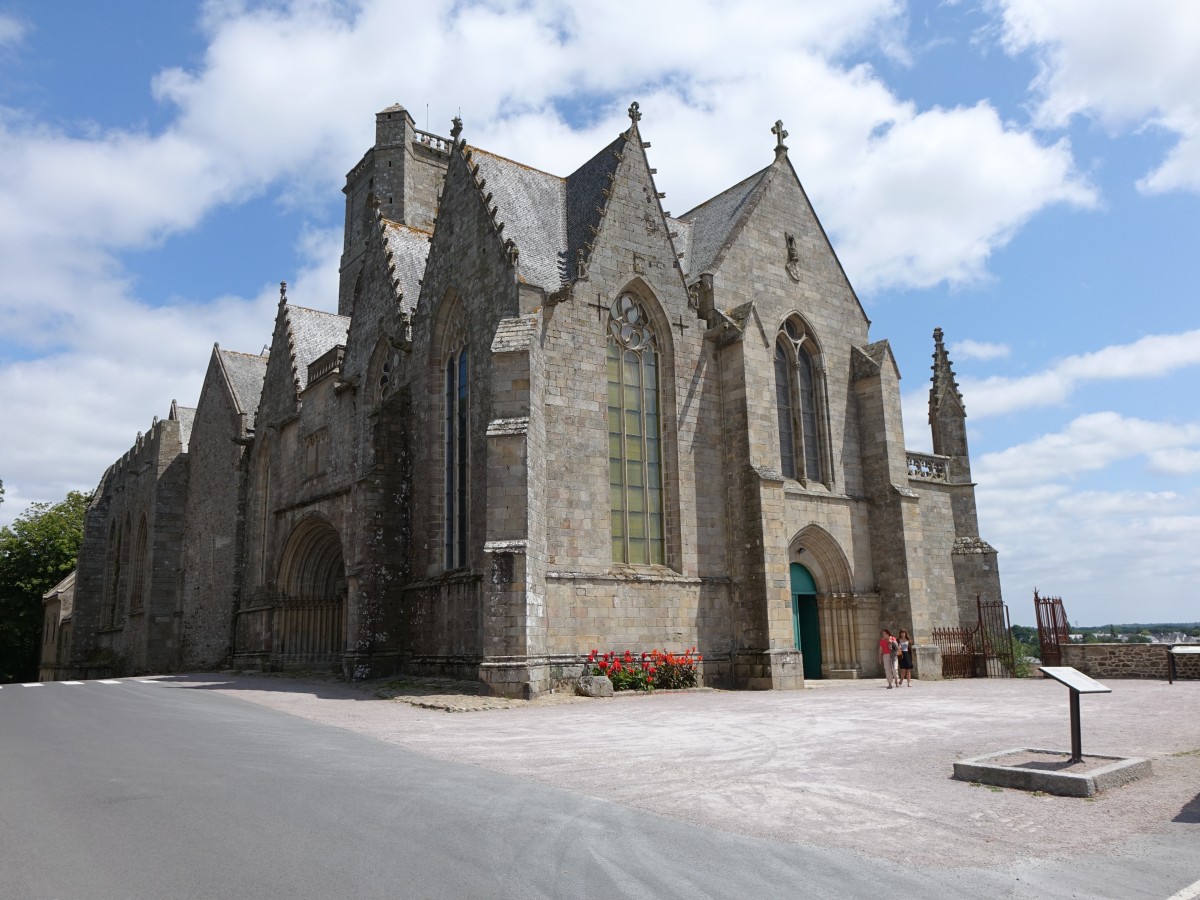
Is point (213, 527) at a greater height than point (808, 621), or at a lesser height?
greater

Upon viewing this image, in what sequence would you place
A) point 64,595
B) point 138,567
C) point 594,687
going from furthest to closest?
1. point 64,595
2. point 138,567
3. point 594,687

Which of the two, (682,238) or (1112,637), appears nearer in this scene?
(682,238)

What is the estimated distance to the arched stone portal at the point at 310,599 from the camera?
2502 centimetres

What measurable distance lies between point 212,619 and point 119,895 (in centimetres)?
2953

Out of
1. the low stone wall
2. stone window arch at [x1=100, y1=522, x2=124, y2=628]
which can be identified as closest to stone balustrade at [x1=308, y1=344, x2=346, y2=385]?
the low stone wall

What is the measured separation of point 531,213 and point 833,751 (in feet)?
47.2

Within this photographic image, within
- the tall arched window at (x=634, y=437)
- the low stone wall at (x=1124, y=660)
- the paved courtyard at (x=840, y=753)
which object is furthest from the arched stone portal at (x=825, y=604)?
Answer: the low stone wall at (x=1124, y=660)

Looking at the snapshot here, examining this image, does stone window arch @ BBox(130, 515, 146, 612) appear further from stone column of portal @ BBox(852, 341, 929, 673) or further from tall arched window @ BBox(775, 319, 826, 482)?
stone column of portal @ BBox(852, 341, 929, 673)

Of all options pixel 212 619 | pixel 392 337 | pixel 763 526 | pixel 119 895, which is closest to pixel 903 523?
Result: pixel 763 526

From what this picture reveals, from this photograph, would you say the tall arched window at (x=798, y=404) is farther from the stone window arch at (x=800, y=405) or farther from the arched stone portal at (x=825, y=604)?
the arched stone portal at (x=825, y=604)

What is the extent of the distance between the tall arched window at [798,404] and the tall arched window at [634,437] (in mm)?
3850

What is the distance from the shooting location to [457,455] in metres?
19.3

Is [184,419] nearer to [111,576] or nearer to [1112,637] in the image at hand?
[111,576]

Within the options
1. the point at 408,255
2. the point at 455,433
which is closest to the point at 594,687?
the point at 455,433
